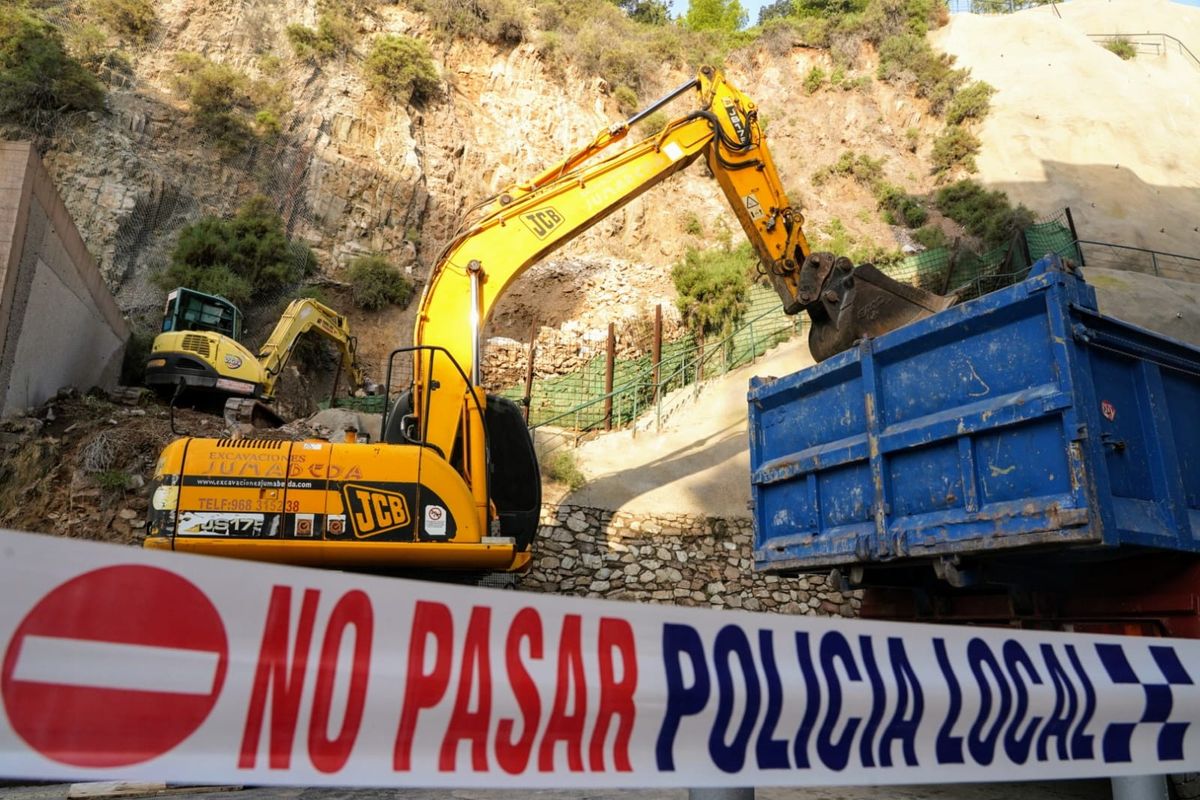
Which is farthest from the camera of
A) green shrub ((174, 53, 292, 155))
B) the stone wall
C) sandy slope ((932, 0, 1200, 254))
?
sandy slope ((932, 0, 1200, 254))

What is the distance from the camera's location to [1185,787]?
164 inches

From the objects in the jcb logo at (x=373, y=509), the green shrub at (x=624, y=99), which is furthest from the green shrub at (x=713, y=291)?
A: the jcb logo at (x=373, y=509)

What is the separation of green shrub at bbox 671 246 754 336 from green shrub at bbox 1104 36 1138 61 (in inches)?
1282

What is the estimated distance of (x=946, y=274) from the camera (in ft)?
72.8

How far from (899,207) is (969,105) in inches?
291

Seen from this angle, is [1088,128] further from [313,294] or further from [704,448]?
[313,294]

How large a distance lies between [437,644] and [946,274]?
75.6 ft

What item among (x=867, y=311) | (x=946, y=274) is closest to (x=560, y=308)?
(x=946, y=274)

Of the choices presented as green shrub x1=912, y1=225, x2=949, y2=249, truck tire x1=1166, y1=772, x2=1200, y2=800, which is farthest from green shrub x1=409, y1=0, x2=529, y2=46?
truck tire x1=1166, y1=772, x2=1200, y2=800

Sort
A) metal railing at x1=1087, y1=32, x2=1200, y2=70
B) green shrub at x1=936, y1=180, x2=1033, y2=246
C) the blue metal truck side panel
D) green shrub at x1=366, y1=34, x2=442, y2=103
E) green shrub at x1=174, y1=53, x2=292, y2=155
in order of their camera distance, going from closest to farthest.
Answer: the blue metal truck side panel < green shrub at x1=174, y1=53, x2=292, y2=155 < green shrub at x1=936, y1=180, x2=1033, y2=246 < green shrub at x1=366, y1=34, x2=442, y2=103 < metal railing at x1=1087, y1=32, x2=1200, y2=70

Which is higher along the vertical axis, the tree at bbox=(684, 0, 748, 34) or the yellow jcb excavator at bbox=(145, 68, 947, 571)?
the tree at bbox=(684, 0, 748, 34)

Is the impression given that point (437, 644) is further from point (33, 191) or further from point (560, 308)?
point (560, 308)

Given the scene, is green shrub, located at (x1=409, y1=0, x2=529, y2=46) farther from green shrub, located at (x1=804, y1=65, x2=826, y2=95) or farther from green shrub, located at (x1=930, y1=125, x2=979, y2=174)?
green shrub, located at (x1=930, y1=125, x2=979, y2=174)

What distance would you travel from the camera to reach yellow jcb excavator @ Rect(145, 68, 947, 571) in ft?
19.9
